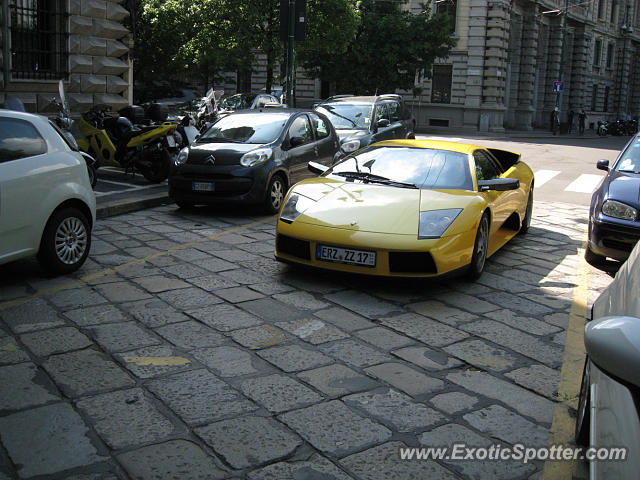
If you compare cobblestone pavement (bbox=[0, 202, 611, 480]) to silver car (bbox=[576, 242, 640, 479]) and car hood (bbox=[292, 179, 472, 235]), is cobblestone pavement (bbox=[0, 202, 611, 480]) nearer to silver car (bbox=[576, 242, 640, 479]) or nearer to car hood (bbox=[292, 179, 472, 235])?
car hood (bbox=[292, 179, 472, 235])

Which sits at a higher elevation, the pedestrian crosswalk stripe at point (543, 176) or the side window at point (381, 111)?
the side window at point (381, 111)

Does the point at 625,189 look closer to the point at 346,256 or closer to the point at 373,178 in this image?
the point at 373,178

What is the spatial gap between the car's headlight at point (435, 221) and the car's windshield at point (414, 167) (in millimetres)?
612

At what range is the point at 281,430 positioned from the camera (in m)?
3.53

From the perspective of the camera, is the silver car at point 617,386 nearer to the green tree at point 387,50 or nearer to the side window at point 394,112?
the side window at point 394,112

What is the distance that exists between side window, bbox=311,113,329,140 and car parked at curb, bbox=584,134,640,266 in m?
4.65

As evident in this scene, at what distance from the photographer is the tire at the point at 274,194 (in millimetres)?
9758

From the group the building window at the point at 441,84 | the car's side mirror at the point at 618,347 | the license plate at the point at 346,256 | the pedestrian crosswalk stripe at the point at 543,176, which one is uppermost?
the building window at the point at 441,84

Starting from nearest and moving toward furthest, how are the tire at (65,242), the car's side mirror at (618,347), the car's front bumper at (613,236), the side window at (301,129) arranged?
1. the car's side mirror at (618,347)
2. the tire at (65,242)
3. the car's front bumper at (613,236)
4. the side window at (301,129)

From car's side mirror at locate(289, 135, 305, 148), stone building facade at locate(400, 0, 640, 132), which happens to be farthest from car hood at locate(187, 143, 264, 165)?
stone building facade at locate(400, 0, 640, 132)

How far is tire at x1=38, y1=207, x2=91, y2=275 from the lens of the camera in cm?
607

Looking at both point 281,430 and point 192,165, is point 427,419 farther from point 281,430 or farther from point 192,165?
point 192,165

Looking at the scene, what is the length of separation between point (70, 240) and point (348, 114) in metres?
8.75

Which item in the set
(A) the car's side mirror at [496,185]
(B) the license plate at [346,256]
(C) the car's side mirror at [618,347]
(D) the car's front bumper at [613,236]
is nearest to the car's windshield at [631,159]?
(D) the car's front bumper at [613,236]
